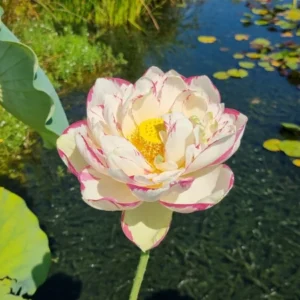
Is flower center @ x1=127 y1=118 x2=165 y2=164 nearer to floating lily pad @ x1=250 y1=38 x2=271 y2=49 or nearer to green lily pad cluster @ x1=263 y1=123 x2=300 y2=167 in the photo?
green lily pad cluster @ x1=263 y1=123 x2=300 y2=167

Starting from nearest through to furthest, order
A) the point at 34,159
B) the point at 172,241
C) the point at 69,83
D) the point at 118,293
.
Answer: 1. the point at 118,293
2. the point at 172,241
3. the point at 34,159
4. the point at 69,83

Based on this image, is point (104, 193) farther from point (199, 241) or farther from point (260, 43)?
point (260, 43)

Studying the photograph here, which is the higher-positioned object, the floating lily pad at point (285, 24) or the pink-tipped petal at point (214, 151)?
the pink-tipped petal at point (214, 151)

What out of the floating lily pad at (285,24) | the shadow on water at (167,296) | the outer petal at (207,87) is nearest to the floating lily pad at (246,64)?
the floating lily pad at (285,24)

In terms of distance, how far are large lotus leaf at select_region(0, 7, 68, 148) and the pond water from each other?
1.21m

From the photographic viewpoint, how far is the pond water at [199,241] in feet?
6.46

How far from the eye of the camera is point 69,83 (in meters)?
3.09

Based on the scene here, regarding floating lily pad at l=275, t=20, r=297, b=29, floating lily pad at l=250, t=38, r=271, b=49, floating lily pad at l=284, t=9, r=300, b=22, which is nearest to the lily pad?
floating lily pad at l=250, t=38, r=271, b=49

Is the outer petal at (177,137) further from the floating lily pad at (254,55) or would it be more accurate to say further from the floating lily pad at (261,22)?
the floating lily pad at (261,22)

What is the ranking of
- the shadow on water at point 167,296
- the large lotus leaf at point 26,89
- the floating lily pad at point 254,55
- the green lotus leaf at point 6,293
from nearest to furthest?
the large lotus leaf at point 26,89, the green lotus leaf at point 6,293, the shadow on water at point 167,296, the floating lily pad at point 254,55

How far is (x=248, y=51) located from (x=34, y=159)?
159 cm

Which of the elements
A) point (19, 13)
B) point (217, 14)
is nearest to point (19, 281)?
point (19, 13)

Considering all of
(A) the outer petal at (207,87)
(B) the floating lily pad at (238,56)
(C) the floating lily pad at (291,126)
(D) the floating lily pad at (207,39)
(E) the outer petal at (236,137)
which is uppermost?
(A) the outer petal at (207,87)

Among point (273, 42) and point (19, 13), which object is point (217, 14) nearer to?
point (273, 42)
